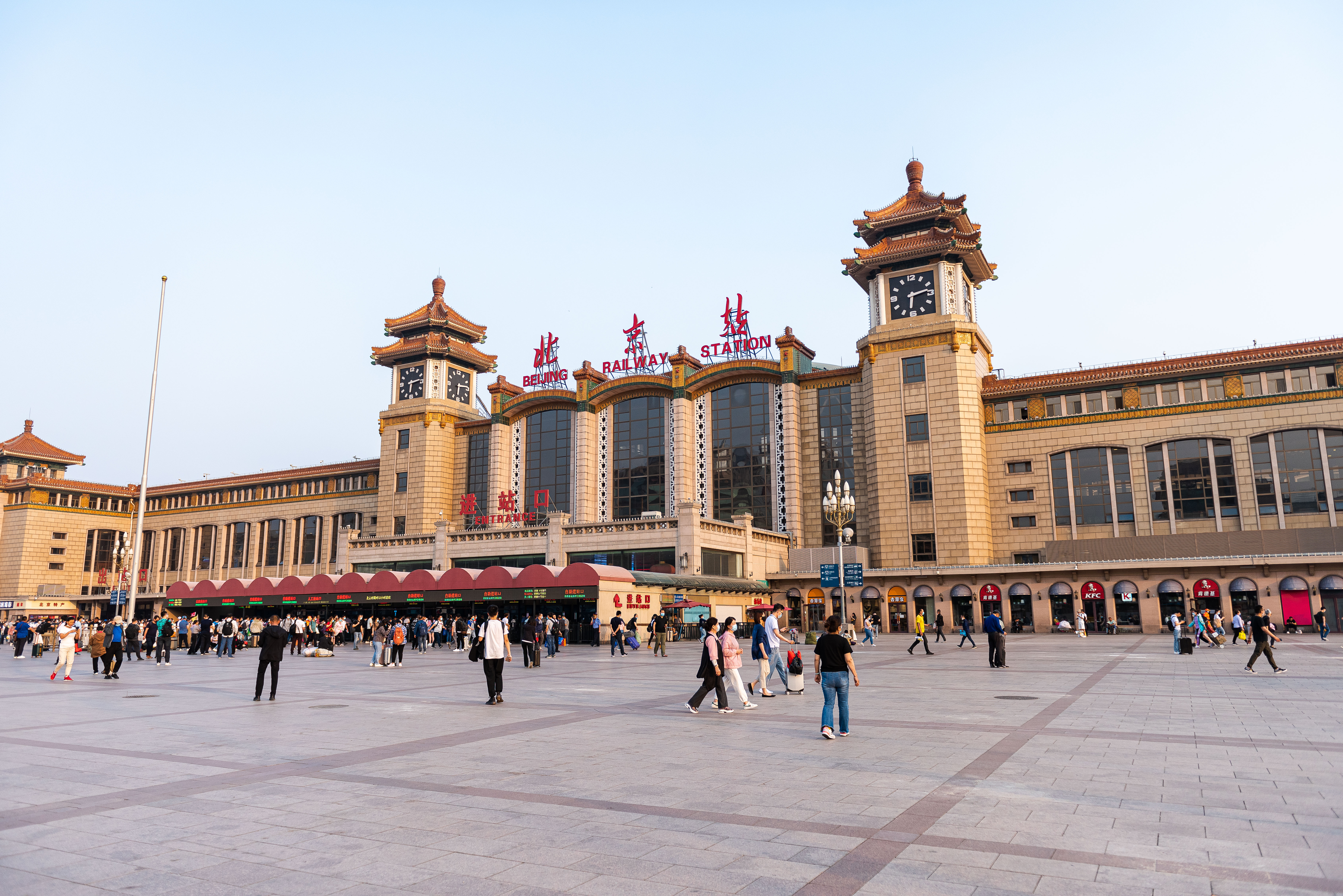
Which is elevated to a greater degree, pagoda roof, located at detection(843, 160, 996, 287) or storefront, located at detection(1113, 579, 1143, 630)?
pagoda roof, located at detection(843, 160, 996, 287)

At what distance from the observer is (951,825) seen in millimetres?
7613

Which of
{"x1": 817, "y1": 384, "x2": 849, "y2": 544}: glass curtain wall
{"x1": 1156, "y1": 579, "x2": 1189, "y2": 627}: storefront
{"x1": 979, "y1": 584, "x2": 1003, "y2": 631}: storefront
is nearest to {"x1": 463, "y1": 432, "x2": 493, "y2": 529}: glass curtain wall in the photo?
{"x1": 817, "y1": 384, "x2": 849, "y2": 544}: glass curtain wall

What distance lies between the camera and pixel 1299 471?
5303cm

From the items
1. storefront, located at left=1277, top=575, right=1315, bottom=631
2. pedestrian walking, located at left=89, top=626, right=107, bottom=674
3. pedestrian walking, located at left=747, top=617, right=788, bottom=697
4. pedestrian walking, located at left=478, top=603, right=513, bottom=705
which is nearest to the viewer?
pedestrian walking, located at left=478, top=603, right=513, bottom=705

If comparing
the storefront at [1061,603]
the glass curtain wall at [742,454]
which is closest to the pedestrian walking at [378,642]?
the glass curtain wall at [742,454]

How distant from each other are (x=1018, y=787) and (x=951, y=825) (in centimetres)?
187

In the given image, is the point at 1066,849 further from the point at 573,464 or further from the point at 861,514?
the point at 573,464

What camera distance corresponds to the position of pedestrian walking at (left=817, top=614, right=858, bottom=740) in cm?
1241

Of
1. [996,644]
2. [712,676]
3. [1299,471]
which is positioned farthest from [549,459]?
[712,676]

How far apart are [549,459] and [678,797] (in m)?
64.2

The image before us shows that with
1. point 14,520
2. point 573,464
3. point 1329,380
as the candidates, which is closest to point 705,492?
point 573,464

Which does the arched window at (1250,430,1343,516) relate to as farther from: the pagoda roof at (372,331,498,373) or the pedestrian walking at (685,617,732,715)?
the pagoda roof at (372,331,498,373)

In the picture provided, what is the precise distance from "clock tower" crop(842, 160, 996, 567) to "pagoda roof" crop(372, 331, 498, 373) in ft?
118

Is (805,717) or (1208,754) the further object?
→ (805,717)
